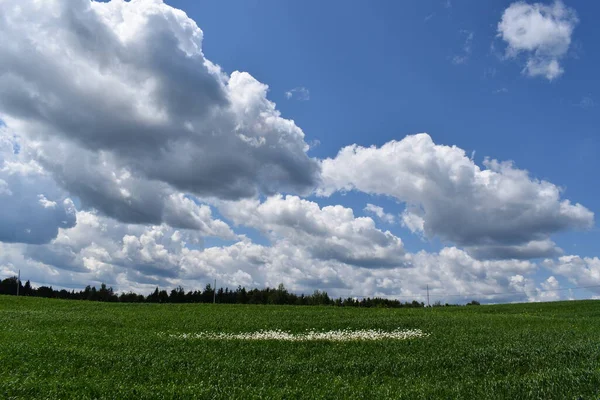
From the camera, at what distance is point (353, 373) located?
17.8 metres

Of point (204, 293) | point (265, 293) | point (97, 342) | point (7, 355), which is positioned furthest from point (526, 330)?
point (204, 293)

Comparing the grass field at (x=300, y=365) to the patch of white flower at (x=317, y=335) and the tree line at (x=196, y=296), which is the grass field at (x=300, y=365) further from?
the tree line at (x=196, y=296)

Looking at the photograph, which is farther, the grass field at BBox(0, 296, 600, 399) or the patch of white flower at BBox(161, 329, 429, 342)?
the patch of white flower at BBox(161, 329, 429, 342)

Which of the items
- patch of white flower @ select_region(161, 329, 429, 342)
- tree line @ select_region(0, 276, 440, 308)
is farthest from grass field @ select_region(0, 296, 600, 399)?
tree line @ select_region(0, 276, 440, 308)

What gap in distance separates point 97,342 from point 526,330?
951 inches

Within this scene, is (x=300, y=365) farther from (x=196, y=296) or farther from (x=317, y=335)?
(x=196, y=296)

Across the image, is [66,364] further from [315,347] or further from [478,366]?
[478,366]

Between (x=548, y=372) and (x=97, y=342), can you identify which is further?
(x=97, y=342)

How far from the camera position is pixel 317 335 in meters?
27.3

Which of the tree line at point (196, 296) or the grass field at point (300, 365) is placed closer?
the grass field at point (300, 365)

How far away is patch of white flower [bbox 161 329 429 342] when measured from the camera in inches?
1002

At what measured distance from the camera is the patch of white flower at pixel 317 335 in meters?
25.5

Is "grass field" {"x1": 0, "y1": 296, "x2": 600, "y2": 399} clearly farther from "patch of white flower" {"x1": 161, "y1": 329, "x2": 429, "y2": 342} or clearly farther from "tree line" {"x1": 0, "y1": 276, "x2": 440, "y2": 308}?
"tree line" {"x1": 0, "y1": 276, "x2": 440, "y2": 308}

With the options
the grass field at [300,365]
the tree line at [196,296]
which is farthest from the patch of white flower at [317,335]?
the tree line at [196,296]
